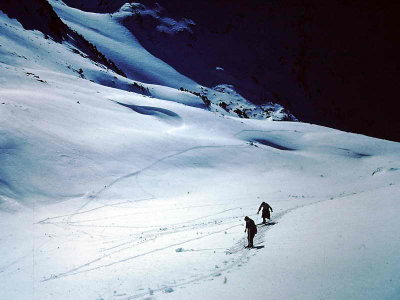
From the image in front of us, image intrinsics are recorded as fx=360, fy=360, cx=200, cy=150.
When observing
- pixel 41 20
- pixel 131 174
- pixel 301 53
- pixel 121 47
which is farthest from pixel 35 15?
pixel 301 53

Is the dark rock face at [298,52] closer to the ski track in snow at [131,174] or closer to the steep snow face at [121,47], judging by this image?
the steep snow face at [121,47]

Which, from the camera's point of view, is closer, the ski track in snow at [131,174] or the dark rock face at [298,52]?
the ski track in snow at [131,174]

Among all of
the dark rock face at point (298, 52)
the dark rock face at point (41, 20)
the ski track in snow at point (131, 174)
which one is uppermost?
the dark rock face at point (298, 52)

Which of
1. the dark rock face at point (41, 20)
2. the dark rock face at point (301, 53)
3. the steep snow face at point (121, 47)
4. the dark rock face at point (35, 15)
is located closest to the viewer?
the dark rock face at point (35, 15)

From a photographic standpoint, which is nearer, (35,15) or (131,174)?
(131,174)

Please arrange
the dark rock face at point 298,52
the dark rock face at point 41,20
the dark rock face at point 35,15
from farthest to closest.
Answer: the dark rock face at point 298,52, the dark rock face at point 41,20, the dark rock face at point 35,15

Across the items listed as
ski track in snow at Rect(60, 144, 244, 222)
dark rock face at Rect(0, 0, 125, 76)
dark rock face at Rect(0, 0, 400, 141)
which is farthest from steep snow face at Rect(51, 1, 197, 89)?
ski track in snow at Rect(60, 144, 244, 222)

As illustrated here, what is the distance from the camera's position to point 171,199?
95.9ft

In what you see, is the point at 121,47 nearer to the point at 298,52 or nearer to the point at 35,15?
the point at 35,15

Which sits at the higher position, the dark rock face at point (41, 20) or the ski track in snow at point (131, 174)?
the dark rock face at point (41, 20)

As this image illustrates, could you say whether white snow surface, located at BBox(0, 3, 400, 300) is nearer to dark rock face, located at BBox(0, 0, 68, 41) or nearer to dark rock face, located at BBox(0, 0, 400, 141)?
dark rock face, located at BBox(0, 0, 68, 41)

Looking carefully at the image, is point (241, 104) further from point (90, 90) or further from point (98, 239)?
point (98, 239)

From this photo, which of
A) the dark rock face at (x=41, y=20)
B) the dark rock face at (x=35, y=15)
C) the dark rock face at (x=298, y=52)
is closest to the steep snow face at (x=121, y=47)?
the dark rock face at (x=298, y=52)

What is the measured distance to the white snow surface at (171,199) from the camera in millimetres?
11352
